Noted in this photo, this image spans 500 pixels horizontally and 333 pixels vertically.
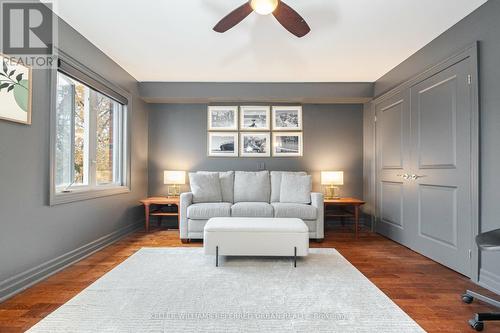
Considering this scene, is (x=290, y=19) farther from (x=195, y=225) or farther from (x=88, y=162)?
(x=88, y=162)

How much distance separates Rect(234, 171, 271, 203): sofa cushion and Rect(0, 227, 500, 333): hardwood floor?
3.43ft

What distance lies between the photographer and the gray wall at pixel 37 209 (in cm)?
202

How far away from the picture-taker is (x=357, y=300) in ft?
6.49

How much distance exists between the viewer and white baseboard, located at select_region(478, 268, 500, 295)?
7.06ft

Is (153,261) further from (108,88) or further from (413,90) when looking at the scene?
(413,90)

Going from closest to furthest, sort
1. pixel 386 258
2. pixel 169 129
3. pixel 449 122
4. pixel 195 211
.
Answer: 1. pixel 449 122
2. pixel 386 258
3. pixel 195 211
4. pixel 169 129

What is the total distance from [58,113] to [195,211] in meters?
1.89

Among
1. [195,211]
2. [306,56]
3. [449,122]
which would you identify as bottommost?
[195,211]

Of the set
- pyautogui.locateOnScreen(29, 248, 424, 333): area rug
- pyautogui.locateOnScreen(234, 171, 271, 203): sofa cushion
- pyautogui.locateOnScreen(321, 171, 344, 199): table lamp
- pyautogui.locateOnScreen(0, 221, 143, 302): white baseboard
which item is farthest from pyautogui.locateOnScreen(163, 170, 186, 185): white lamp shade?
pyautogui.locateOnScreen(321, 171, 344, 199): table lamp

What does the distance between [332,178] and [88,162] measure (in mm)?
3508

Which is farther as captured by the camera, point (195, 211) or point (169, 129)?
point (169, 129)

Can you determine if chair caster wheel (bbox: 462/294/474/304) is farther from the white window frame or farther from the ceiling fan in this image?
the white window frame

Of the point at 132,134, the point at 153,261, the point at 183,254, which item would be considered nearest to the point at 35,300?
the point at 153,261

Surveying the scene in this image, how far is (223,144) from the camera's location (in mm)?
4734
